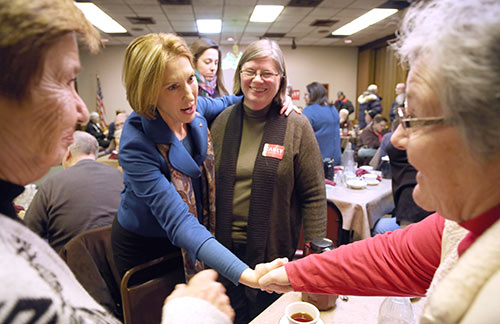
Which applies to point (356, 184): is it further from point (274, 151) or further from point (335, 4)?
point (335, 4)

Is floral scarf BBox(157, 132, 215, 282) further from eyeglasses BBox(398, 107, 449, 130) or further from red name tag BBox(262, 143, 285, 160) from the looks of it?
eyeglasses BBox(398, 107, 449, 130)

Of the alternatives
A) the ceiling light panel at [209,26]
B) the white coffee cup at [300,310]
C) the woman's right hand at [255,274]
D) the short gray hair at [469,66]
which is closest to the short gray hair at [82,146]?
the woman's right hand at [255,274]

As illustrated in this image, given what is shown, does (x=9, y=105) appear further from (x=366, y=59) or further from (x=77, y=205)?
(x=366, y=59)

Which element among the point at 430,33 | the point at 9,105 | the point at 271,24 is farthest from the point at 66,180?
the point at 271,24

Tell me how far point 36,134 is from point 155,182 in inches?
27.2

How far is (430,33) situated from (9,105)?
2.62 feet

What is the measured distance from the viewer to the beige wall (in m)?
11.9

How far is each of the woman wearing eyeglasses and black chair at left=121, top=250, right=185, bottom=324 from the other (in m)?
0.29

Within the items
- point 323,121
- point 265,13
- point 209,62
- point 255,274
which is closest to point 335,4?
point 265,13

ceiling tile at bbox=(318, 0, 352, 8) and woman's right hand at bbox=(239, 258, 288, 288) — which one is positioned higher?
ceiling tile at bbox=(318, 0, 352, 8)

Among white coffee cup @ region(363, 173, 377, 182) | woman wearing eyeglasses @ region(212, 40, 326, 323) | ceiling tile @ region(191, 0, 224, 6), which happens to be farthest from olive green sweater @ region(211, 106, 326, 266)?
ceiling tile @ region(191, 0, 224, 6)

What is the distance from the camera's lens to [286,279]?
114 cm

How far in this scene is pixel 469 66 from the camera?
54cm

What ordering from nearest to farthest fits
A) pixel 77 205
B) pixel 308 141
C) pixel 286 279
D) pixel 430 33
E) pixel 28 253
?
pixel 28 253
pixel 430 33
pixel 286 279
pixel 308 141
pixel 77 205
